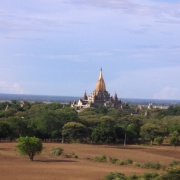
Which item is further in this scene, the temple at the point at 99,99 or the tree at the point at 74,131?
the temple at the point at 99,99

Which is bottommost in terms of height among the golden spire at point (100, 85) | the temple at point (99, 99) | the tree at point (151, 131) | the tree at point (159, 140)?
the tree at point (159, 140)

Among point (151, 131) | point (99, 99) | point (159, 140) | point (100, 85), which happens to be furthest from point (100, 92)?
point (159, 140)

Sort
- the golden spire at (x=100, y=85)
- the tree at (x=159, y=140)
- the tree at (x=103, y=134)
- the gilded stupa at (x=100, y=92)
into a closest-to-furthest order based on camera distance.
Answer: the tree at (x=103, y=134), the tree at (x=159, y=140), the gilded stupa at (x=100, y=92), the golden spire at (x=100, y=85)

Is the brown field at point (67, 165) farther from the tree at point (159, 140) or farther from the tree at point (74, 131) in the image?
the tree at point (74, 131)

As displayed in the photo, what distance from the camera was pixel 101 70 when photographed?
511ft

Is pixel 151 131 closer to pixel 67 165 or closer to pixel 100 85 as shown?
pixel 67 165

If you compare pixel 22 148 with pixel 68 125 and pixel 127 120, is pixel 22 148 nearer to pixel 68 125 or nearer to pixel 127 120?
pixel 68 125

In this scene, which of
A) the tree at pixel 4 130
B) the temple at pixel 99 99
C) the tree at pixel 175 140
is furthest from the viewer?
the temple at pixel 99 99

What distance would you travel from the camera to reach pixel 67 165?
51781 mm

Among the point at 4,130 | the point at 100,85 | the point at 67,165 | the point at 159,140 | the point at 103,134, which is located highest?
the point at 100,85

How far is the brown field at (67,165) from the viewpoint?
4466 centimetres

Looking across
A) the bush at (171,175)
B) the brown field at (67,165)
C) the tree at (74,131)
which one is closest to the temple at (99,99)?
the tree at (74,131)

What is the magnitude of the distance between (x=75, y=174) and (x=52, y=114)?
50716 mm

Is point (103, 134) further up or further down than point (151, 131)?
further down
